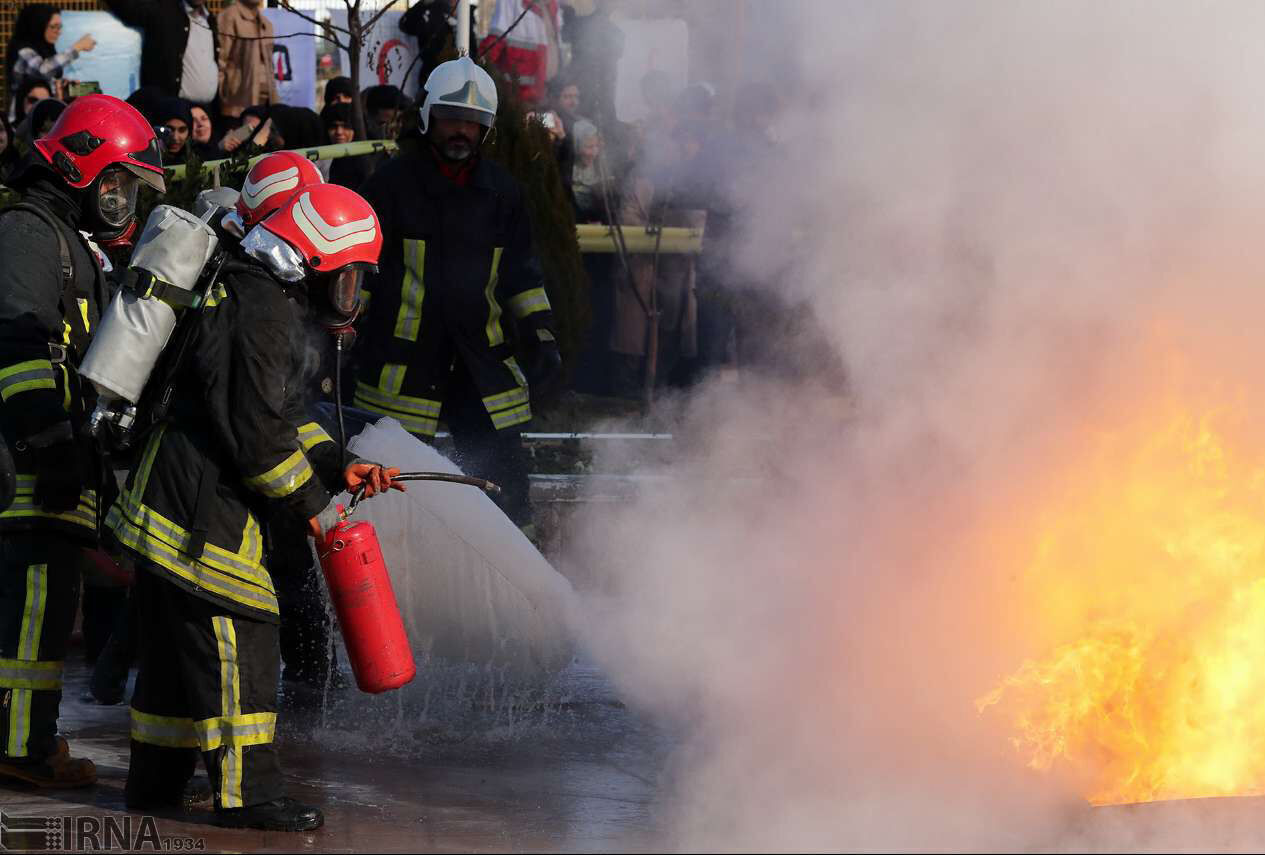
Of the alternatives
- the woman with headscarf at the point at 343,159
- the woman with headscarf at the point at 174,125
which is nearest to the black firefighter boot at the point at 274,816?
the woman with headscarf at the point at 343,159

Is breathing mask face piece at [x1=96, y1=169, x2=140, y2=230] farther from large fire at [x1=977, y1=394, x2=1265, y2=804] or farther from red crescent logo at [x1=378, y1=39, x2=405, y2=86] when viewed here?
red crescent logo at [x1=378, y1=39, x2=405, y2=86]

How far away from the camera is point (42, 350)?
4.97m

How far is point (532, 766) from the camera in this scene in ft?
17.4

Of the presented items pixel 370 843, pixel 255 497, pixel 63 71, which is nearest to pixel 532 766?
pixel 370 843

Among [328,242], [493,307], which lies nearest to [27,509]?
[328,242]

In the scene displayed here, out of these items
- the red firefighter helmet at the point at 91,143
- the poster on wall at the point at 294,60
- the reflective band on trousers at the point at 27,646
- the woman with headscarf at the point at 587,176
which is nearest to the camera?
the reflective band on trousers at the point at 27,646

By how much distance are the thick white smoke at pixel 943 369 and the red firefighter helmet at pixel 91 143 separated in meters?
2.01

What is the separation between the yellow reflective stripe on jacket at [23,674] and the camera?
16.3ft

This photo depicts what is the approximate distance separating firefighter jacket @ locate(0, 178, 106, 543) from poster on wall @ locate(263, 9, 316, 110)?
6.28 metres

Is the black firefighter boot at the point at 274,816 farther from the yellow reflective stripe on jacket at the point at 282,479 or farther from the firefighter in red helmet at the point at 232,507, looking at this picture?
the yellow reflective stripe on jacket at the point at 282,479

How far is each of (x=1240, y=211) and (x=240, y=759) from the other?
303 centimetres

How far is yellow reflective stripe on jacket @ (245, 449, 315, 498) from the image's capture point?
453 cm

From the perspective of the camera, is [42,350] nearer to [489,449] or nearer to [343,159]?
[489,449]

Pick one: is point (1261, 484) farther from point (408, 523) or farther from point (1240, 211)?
point (408, 523)
